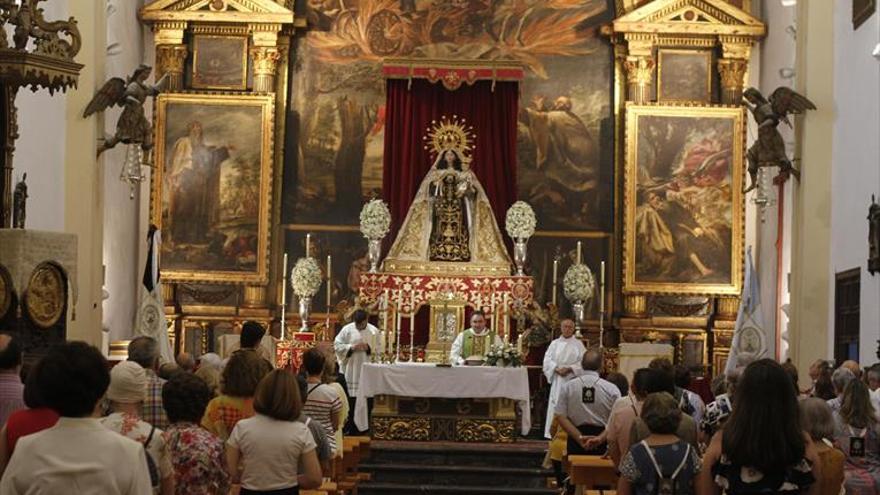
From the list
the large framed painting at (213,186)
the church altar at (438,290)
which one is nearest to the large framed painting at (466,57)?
the large framed painting at (213,186)

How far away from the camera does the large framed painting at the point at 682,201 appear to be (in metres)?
23.8

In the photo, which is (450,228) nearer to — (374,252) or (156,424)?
(374,252)

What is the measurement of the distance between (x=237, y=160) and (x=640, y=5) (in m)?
6.53

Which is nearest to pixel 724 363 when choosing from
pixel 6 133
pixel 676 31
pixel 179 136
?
pixel 676 31

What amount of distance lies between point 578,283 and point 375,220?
3.05 metres

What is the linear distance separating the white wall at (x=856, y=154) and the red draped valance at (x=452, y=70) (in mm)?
5352

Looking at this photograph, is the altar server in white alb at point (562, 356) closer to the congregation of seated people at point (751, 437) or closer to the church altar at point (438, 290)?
the church altar at point (438, 290)

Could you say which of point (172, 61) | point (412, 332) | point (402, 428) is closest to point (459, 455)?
point (402, 428)

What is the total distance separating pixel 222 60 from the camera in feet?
79.6

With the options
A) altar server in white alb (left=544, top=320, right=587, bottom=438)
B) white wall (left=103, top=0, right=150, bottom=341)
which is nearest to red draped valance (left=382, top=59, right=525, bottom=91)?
white wall (left=103, top=0, right=150, bottom=341)

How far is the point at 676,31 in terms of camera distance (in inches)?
944

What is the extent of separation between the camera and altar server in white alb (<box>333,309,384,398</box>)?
20125 mm

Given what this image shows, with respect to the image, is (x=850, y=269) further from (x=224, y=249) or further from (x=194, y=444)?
(x=194, y=444)

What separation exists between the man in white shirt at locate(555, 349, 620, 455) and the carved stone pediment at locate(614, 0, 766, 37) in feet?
37.5
